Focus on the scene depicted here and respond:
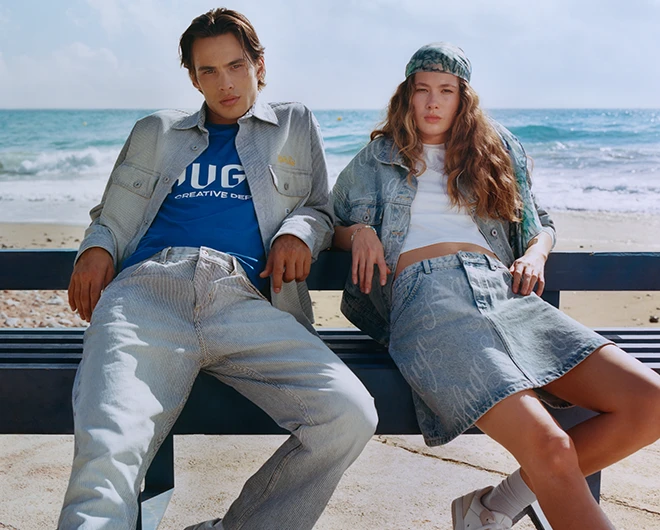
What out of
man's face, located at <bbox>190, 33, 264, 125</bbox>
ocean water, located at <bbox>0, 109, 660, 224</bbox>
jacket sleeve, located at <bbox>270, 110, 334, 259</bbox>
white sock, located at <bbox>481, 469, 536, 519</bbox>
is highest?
man's face, located at <bbox>190, 33, 264, 125</bbox>

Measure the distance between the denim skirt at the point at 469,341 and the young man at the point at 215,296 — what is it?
25 cm

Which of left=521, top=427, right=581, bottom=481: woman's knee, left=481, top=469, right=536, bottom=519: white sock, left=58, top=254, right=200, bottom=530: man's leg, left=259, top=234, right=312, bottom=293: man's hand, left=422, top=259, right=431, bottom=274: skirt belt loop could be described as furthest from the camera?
left=422, top=259, right=431, bottom=274: skirt belt loop

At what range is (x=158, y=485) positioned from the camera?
8.36ft

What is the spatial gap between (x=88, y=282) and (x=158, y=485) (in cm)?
75

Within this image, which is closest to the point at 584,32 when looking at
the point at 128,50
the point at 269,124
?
the point at 128,50

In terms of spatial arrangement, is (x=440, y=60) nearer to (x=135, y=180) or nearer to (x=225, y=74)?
(x=225, y=74)

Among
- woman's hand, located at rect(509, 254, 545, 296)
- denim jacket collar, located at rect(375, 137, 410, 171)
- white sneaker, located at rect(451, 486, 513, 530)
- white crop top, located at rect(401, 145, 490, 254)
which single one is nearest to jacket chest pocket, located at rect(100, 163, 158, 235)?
denim jacket collar, located at rect(375, 137, 410, 171)

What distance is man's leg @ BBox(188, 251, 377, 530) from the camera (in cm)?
203

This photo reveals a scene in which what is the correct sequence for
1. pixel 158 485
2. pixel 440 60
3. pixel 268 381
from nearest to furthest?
1. pixel 268 381
2. pixel 158 485
3. pixel 440 60

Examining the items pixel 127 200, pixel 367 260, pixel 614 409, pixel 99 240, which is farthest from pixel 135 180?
pixel 614 409

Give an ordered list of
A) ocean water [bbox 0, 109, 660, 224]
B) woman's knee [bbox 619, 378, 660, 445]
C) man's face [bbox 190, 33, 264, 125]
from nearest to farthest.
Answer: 1. woman's knee [bbox 619, 378, 660, 445]
2. man's face [bbox 190, 33, 264, 125]
3. ocean water [bbox 0, 109, 660, 224]

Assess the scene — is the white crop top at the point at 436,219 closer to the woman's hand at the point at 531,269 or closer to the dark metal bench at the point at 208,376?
the woman's hand at the point at 531,269

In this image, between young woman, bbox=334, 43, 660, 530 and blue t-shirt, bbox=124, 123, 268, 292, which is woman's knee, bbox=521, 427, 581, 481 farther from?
blue t-shirt, bbox=124, 123, 268, 292

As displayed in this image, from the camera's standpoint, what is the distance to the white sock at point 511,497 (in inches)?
88.2
